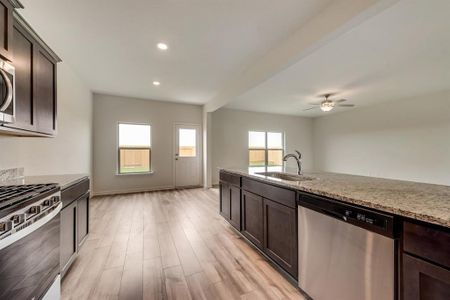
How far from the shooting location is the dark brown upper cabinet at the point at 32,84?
1.39m

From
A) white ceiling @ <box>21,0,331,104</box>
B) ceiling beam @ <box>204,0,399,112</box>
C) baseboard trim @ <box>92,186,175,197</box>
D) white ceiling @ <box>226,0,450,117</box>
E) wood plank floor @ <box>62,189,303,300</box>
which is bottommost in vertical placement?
wood plank floor @ <box>62,189,303,300</box>

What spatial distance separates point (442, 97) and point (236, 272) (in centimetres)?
634

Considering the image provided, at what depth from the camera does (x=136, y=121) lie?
17.4 ft

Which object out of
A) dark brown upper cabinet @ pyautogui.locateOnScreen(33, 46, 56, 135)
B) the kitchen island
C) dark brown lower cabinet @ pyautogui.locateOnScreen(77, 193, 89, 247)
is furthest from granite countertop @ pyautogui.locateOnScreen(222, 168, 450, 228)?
dark brown upper cabinet @ pyautogui.locateOnScreen(33, 46, 56, 135)

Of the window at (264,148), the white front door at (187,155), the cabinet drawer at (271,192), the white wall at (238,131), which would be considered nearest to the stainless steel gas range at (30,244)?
the cabinet drawer at (271,192)

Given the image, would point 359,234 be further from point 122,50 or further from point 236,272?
point 122,50

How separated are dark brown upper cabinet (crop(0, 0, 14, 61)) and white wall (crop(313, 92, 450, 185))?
7465mm

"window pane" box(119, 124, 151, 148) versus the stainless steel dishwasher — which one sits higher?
"window pane" box(119, 124, 151, 148)

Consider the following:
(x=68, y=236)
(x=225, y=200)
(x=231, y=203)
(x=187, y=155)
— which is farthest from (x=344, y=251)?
(x=187, y=155)

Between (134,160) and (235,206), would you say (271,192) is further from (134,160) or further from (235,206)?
(134,160)

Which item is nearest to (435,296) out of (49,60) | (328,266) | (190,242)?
(328,266)

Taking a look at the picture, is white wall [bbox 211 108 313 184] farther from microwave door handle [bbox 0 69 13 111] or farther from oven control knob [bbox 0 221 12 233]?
oven control knob [bbox 0 221 12 233]

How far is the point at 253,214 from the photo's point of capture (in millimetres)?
2223

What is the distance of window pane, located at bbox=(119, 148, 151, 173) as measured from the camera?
5225 millimetres
